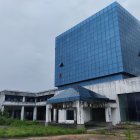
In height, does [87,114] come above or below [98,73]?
below

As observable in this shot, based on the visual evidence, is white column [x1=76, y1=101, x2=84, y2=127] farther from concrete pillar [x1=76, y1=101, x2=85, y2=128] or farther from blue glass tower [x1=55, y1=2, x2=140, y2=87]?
blue glass tower [x1=55, y1=2, x2=140, y2=87]

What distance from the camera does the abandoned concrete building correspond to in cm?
3209

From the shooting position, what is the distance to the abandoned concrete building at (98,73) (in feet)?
105

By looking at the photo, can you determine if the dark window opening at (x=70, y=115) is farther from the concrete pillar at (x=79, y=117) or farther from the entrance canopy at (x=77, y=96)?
the concrete pillar at (x=79, y=117)

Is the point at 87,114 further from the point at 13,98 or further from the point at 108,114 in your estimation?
the point at 13,98

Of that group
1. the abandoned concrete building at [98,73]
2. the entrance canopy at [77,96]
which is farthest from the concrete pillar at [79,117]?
the entrance canopy at [77,96]

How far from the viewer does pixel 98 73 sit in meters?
42.0

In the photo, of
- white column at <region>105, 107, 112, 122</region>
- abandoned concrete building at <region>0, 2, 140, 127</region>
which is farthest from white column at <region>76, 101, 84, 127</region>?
white column at <region>105, 107, 112, 122</region>

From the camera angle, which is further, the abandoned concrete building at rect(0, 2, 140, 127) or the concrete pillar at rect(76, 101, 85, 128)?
the abandoned concrete building at rect(0, 2, 140, 127)

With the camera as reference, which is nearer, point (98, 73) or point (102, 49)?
point (98, 73)

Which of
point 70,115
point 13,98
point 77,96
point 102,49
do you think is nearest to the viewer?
point 77,96

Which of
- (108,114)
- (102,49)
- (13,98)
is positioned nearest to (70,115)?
(108,114)

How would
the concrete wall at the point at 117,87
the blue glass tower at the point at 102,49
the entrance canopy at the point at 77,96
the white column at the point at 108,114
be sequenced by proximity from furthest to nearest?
the blue glass tower at the point at 102,49 < the concrete wall at the point at 117,87 < the white column at the point at 108,114 < the entrance canopy at the point at 77,96

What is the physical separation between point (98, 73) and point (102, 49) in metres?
5.90
